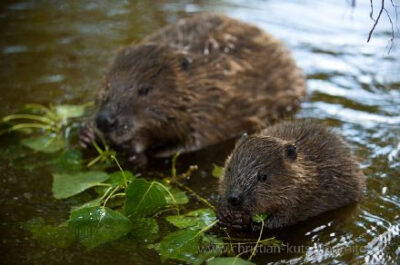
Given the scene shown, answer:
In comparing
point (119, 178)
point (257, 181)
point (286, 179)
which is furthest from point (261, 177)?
point (119, 178)

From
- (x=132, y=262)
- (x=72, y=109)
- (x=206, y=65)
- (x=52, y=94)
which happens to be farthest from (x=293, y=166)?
(x=52, y=94)

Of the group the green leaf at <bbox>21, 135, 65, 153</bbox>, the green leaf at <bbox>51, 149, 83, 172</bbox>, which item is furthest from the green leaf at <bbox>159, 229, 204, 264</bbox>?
the green leaf at <bbox>21, 135, 65, 153</bbox>

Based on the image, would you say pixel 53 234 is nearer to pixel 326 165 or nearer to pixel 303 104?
pixel 326 165

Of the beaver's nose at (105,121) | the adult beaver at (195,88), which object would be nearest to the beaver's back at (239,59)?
the adult beaver at (195,88)

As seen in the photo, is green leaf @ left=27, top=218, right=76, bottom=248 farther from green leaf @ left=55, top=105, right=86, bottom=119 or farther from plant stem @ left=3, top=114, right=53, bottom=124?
green leaf @ left=55, top=105, right=86, bottom=119

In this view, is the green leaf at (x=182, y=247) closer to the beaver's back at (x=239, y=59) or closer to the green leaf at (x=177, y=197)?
the green leaf at (x=177, y=197)

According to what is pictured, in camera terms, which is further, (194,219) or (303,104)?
(303,104)
